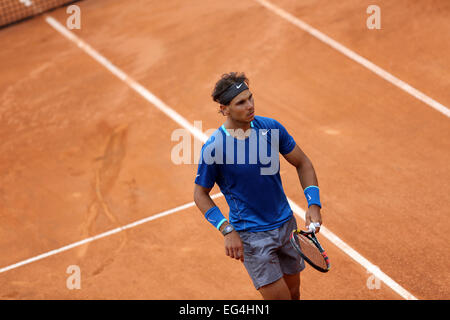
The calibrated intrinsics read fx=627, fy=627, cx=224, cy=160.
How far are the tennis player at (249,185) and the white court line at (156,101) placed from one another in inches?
81.9

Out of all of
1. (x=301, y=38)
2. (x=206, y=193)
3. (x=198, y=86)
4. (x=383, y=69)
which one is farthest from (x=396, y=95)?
(x=206, y=193)

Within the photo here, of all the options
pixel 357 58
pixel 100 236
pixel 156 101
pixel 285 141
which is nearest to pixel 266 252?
pixel 285 141

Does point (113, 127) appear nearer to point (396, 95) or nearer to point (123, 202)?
point (123, 202)

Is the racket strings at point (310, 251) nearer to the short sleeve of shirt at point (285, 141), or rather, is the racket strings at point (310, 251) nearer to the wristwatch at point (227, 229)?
the wristwatch at point (227, 229)

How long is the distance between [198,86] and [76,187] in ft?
11.0

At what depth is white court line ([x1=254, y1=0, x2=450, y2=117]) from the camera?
10.2 meters

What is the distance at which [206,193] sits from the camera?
515 centimetres

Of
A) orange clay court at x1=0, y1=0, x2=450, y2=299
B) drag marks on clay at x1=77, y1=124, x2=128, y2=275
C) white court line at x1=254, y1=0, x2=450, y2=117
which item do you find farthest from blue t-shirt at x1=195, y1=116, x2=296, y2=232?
white court line at x1=254, y1=0, x2=450, y2=117

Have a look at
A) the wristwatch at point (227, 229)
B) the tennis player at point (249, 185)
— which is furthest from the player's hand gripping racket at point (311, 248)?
the wristwatch at point (227, 229)

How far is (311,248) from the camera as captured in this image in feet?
16.7

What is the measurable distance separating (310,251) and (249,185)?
722 mm

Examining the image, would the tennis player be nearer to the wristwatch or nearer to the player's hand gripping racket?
the wristwatch

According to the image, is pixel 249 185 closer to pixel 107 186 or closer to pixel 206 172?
pixel 206 172

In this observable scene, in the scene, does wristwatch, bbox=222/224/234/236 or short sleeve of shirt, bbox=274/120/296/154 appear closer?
wristwatch, bbox=222/224/234/236
